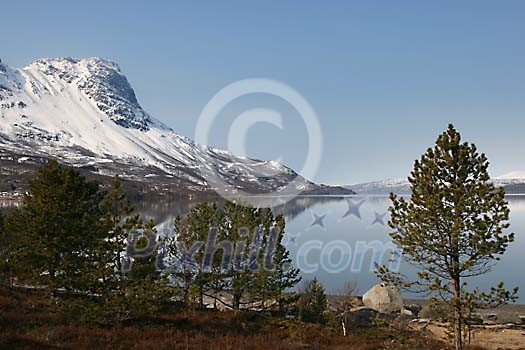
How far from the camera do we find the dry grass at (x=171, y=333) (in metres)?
17.0

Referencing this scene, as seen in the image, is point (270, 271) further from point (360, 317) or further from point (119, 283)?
point (360, 317)

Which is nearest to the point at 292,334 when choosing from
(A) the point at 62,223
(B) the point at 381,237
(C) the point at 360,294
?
(A) the point at 62,223

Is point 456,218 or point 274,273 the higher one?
point 456,218

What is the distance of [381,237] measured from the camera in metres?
91.6

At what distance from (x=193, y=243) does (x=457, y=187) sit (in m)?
19.1

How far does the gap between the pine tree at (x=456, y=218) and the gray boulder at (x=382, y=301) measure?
94.0ft

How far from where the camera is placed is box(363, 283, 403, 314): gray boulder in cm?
4422

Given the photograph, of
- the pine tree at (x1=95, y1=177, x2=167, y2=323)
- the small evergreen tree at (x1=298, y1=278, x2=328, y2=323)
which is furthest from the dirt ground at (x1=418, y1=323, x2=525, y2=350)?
the pine tree at (x1=95, y1=177, x2=167, y2=323)

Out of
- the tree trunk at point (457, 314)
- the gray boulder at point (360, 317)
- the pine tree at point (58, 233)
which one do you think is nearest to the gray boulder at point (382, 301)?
the gray boulder at point (360, 317)

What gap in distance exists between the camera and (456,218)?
51.7ft

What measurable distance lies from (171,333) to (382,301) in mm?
29815

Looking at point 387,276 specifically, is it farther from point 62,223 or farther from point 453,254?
point 62,223

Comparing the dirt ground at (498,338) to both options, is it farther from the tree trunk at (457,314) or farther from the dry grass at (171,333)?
the tree trunk at (457,314)

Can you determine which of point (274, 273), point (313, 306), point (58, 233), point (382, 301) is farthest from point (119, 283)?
point (382, 301)
